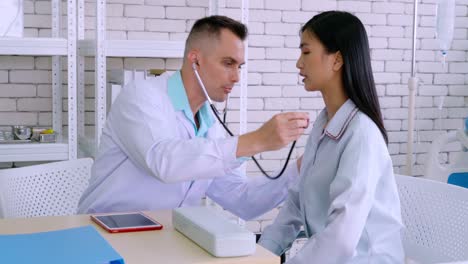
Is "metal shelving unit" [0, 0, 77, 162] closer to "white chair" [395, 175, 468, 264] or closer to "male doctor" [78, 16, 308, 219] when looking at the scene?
"male doctor" [78, 16, 308, 219]

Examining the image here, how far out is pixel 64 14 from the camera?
3.02 meters

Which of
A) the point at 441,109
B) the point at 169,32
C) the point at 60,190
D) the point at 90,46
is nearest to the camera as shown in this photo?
the point at 60,190

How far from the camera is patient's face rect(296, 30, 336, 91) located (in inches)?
70.2

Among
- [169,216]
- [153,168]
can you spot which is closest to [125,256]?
[169,216]

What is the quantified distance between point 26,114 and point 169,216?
159 cm

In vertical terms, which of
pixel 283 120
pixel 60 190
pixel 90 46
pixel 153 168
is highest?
pixel 90 46

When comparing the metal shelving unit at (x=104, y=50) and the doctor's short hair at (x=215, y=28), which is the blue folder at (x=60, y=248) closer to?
the doctor's short hair at (x=215, y=28)

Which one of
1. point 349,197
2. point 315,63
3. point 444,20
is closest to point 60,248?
point 349,197

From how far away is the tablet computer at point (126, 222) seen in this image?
1479 millimetres

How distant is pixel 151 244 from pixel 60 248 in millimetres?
204

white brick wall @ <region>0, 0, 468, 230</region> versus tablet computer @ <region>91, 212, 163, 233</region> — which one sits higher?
white brick wall @ <region>0, 0, 468, 230</region>

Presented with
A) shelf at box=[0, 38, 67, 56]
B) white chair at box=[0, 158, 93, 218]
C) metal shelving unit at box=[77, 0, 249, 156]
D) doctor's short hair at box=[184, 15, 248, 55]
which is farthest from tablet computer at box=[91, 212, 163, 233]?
shelf at box=[0, 38, 67, 56]

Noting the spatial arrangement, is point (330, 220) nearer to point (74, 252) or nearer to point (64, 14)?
point (74, 252)

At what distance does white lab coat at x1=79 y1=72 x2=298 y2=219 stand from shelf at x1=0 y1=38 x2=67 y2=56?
0.70m
